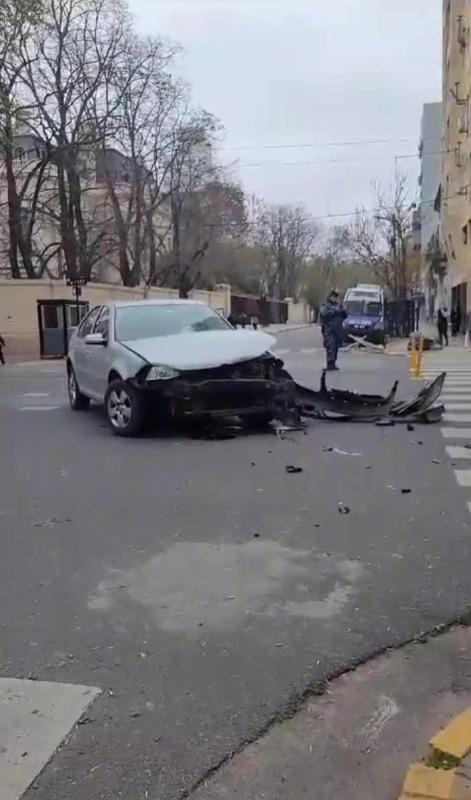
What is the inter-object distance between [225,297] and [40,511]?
5957cm

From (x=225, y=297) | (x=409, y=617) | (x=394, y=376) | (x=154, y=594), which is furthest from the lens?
(x=225, y=297)

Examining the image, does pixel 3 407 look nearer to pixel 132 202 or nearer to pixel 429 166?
pixel 132 202

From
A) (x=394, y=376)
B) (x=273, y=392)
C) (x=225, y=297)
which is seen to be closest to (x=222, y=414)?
(x=273, y=392)

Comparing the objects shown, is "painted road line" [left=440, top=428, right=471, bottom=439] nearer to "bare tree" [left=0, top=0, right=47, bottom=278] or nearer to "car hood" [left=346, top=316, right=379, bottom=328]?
"bare tree" [left=0, top=0, right=47, bottom=278]

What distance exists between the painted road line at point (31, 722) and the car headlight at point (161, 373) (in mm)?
5958

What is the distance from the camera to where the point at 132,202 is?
143 ft

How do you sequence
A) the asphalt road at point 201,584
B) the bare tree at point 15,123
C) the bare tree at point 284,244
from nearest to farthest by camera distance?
the asphalt road at point 201,584 < the bare tree at point 15,123 < the bare tree at point 284,244

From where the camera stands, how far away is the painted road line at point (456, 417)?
10.6m

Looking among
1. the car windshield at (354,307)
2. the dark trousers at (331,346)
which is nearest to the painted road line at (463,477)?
the dark trousers at (331,346)

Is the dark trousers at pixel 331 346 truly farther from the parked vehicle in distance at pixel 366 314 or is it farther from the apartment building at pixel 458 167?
the apartment building at pixel 458 167

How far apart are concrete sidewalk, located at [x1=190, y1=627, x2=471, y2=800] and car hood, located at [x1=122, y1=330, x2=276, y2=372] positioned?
599 cm

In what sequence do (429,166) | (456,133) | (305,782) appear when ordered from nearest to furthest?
(305,782)
(456,133)
(429,166)

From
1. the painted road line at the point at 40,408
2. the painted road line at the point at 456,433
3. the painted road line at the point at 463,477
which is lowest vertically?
the painted road line at the point at 40,408

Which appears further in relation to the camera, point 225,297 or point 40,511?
point 225,297
